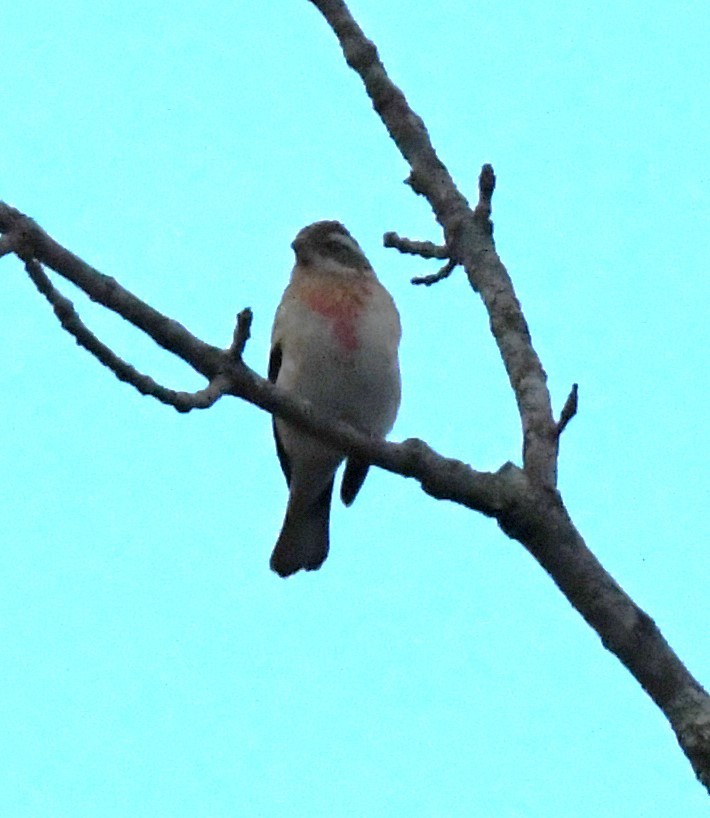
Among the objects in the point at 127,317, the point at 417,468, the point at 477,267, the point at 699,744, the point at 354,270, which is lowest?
the point at 699,744

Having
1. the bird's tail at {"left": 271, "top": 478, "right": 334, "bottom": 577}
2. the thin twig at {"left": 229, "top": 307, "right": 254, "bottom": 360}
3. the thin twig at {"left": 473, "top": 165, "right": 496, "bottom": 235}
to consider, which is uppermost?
the bird's tail at {"left": 271, "top": 478, "right": 334, "bottom": 577}

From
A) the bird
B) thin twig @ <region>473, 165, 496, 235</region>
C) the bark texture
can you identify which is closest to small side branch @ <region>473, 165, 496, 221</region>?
thin twig @ <region>473, 165, 496, 235</region>

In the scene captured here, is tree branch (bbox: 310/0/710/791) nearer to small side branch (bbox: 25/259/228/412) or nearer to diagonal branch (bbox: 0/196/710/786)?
diagonal branch (bbox: 0/196/710/786)

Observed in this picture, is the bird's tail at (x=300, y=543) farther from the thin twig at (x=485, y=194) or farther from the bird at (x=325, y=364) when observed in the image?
the thin twig at (x=485, y=194)

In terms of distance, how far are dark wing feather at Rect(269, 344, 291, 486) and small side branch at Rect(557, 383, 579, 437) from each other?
3043mm

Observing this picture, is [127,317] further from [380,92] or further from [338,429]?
[380,92]

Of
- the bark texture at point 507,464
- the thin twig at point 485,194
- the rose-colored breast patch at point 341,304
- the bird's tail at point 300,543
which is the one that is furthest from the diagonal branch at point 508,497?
the bird's tail at point 300,543

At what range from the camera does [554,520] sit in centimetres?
368

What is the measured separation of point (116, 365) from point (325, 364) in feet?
9.63

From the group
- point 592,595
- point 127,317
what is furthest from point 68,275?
point 592,595

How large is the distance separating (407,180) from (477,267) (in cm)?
67

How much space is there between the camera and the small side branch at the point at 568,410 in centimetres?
404

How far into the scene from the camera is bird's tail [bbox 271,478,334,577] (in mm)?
7520

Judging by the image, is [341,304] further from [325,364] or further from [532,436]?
[532,436]
